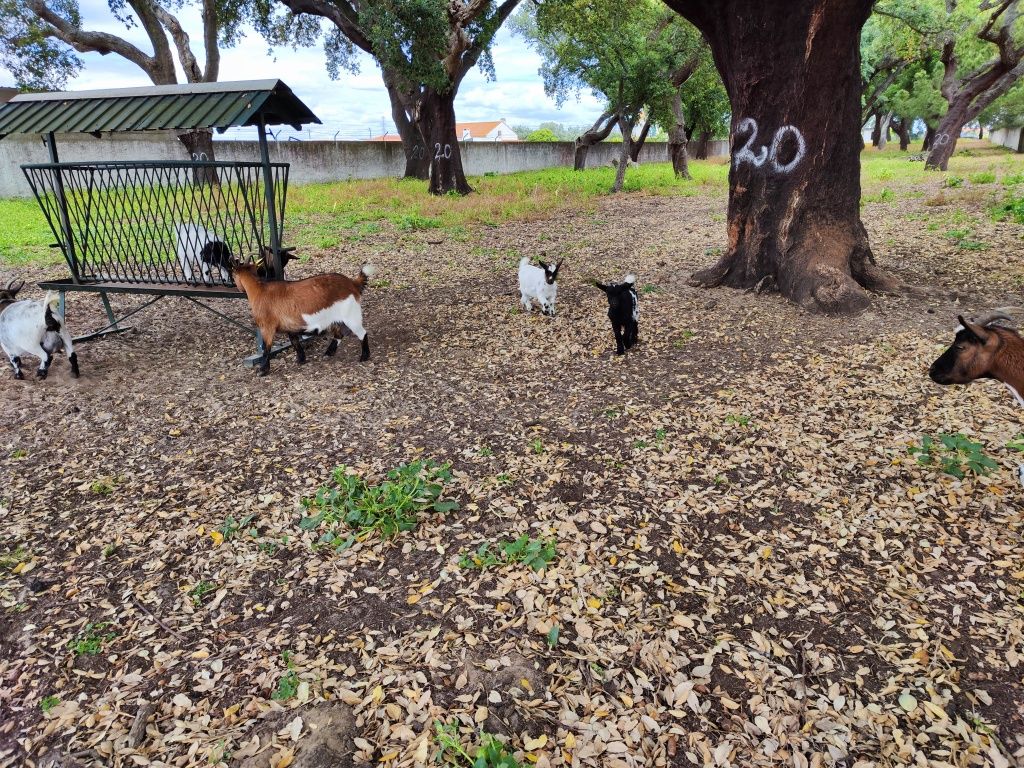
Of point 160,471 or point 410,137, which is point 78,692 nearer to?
point 160,471

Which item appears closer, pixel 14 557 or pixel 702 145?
pixel 14 557

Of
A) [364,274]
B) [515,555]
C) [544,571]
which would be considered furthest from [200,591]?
[364,274]

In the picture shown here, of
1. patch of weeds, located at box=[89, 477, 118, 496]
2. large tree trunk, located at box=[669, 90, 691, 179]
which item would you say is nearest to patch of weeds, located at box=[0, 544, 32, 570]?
patch of weeds, located at box=[89, 477, 118, 496]

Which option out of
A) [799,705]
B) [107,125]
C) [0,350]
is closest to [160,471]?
[107,125]

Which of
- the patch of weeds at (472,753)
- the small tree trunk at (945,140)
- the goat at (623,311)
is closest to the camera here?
the patch of weeds at (472,753)

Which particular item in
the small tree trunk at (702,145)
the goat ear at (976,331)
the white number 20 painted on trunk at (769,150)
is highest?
the small tree trunk at (702,145)

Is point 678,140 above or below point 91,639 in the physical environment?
above

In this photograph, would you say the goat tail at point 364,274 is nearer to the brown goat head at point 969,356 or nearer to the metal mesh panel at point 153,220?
the metal mesh panel at point 153,220

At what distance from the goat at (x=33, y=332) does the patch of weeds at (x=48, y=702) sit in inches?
157

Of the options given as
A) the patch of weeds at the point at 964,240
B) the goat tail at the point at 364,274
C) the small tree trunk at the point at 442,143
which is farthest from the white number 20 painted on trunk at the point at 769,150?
the small tree trunk at the point at 442,143

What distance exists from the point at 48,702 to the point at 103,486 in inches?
71.1

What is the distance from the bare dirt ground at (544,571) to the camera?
Result: 2.35 meters

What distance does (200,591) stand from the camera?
309 centimetres

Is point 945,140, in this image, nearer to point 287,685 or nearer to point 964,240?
point 964,240
